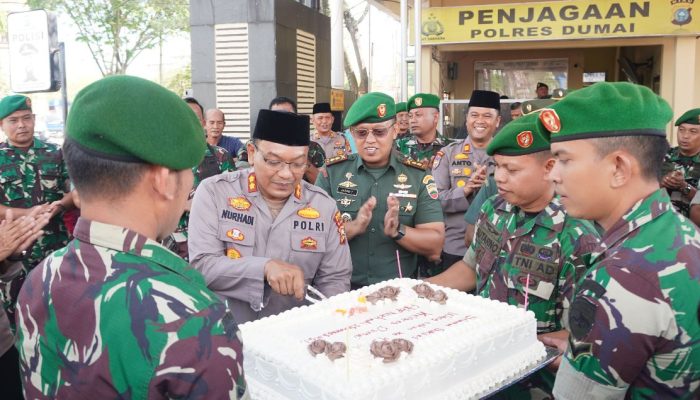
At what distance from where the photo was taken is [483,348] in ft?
7.13

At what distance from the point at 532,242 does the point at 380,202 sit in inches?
50.2

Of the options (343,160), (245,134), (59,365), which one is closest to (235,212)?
(343,160)

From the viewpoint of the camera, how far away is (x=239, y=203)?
2799mm

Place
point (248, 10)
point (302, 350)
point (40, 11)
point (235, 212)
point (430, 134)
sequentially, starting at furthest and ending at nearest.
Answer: point (248, 10)
point (430, 134)
point (40, 11)
point (235, 212)
point (302, 350)

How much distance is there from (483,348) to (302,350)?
27.1 inches

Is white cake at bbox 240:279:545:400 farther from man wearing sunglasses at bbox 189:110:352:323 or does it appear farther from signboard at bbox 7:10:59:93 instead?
signboard at bbox 7:10:59:93

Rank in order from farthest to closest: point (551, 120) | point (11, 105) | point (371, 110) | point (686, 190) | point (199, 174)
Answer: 1. point (686, 190)
2. point (199, 174)
3. point (11, 105)
4. point (371, 110)
5. point (551, 120)

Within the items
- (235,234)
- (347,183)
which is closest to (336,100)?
(347,183)

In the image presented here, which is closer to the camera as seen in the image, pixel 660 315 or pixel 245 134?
pixel 660 315

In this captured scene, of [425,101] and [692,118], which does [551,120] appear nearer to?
[425,101]

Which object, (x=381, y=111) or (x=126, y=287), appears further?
(x=381, y=111)

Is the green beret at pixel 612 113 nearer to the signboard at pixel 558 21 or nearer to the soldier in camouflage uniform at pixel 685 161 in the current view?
the soldier in camouflage uniform at pixel 685 161

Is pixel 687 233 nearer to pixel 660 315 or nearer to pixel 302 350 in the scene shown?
pixel 660 315

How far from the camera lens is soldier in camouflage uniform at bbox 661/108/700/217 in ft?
19.3
